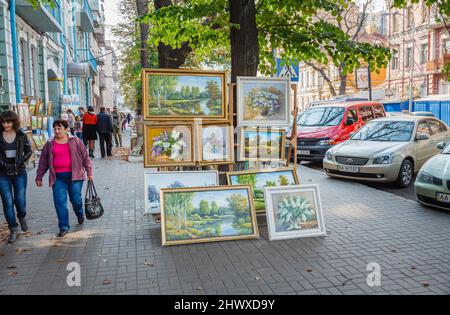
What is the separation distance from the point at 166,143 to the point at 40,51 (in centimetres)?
1481

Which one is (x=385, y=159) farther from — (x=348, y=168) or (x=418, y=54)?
(x=418, y=54)

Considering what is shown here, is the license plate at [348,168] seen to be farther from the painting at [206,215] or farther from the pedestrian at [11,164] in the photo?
the pedestrian at [11,164]

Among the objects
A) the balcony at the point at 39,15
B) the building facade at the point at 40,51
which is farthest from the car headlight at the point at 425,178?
the balcony at the point at 39,15

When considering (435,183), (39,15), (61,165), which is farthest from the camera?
(39,15)

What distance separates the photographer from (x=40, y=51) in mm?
19359

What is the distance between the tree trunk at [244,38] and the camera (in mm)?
7609

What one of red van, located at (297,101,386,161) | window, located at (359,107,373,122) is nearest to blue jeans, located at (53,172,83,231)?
red van, located at (297,101,386,161)

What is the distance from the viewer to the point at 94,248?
5961mm

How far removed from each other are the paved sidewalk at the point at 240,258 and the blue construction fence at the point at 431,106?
21881 millimetres

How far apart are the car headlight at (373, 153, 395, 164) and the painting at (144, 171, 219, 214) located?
4.77m

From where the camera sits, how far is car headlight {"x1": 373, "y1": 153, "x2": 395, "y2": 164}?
1021 centimetres

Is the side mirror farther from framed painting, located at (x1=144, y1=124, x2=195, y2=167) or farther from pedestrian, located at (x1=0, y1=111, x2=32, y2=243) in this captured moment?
pedestrian, located at (x1=0, y1=111, x2=32, y2=243)

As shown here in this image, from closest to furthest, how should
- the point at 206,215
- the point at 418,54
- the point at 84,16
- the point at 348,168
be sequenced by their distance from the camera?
the point at 206,215 → the point at 348,168 → the point at 84,16 → the point at 418,54

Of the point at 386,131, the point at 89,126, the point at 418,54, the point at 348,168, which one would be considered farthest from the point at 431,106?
the point at 89,126
